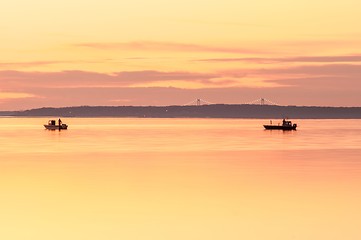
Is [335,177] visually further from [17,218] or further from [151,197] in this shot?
[17,218]

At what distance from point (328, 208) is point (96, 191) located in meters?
11.6

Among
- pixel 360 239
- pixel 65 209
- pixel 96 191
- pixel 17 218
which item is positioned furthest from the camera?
pixel 96 191

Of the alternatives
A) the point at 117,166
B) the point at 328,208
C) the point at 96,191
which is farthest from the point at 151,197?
the point at 117,166

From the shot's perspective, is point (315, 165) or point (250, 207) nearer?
point (250, 207)

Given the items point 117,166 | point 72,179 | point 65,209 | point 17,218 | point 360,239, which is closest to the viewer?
point 360,239

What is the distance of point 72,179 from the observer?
44.1 m

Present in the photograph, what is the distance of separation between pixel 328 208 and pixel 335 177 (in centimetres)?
1437

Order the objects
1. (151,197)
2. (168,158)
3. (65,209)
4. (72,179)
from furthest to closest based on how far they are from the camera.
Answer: (168,158) → (72,179) → (151,197) → (65,209)

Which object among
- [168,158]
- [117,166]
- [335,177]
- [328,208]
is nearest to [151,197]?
[328,208]

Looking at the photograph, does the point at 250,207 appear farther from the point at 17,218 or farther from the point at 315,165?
the point at 315,165

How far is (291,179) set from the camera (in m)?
44.2

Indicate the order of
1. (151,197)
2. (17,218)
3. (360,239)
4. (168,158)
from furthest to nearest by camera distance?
(168,158)
(151,197)
(17,218)
(360,239)

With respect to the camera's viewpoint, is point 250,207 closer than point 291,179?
Yes

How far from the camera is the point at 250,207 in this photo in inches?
1255
